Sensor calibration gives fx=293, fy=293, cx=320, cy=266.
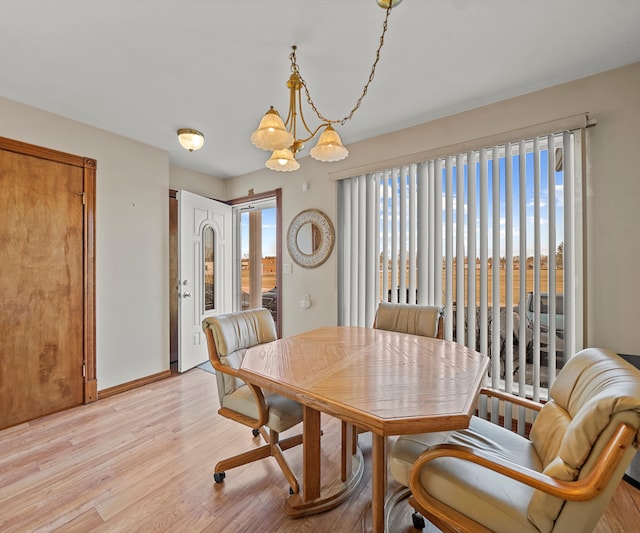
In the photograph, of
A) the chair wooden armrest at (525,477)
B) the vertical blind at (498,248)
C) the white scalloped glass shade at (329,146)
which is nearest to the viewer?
the chair wooden armrest at (525,477)

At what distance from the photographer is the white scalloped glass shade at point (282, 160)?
181 centimetres

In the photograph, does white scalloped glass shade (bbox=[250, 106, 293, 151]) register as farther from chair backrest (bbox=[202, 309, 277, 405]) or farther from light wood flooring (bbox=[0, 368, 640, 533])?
light wood flooring (bbox=[0, 368, 640, 533])

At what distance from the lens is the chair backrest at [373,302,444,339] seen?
215 cm

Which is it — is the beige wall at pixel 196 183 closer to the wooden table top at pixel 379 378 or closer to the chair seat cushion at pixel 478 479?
the wooden table top at pixel 379 378

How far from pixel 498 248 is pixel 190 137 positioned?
2.84m

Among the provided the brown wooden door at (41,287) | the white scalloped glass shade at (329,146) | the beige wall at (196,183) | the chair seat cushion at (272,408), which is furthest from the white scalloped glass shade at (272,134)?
the beige wall at (196,183)

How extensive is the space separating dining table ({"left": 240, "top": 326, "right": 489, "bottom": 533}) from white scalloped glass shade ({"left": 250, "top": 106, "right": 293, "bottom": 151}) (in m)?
1.12

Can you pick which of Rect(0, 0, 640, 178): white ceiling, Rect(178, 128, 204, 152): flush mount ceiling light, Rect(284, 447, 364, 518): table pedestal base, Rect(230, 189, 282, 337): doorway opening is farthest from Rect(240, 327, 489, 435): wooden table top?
Rect(230, 189, 282, 337): doorway opening

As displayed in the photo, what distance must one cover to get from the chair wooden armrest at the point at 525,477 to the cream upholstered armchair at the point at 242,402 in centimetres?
74

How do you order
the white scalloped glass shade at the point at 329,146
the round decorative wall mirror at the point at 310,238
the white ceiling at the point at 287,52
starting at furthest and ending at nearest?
the round decorative wall mirror at the point at 310,238, the white scalloped glass shade at the point at 329,146, the white ceiling at the point at 287,52

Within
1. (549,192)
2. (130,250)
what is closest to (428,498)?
(549,192)

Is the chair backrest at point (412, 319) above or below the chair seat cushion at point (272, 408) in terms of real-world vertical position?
above

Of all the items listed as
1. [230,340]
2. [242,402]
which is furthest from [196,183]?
[242,402]

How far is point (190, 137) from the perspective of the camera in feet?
9.02
